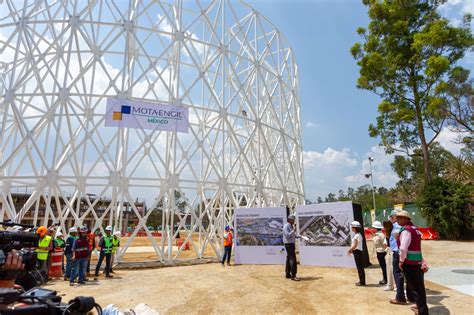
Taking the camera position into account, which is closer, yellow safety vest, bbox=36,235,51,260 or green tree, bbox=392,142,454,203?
yellow safety vest, bbox=36,235,51,260

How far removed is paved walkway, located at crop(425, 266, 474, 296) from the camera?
651 cm

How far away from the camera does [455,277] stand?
7.66 meters

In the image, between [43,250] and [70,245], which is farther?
[70,245]

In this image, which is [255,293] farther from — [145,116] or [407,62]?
[407,62]

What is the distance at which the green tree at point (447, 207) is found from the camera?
1850cm

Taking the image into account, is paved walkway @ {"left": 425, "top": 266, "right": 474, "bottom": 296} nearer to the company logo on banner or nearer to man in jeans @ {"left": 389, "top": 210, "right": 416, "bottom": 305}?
man in jeans @ {"left": 389, "top": 210, "right": 416, "bottom": 305}

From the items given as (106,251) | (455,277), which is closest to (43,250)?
(106,251)

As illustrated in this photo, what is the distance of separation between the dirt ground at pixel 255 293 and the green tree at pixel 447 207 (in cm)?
1287

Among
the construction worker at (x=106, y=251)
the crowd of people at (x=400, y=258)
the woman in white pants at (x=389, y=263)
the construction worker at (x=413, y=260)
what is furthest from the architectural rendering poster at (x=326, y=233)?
the construction worker at (x=106, y=251)

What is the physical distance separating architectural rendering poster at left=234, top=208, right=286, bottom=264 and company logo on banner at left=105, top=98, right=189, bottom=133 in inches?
175

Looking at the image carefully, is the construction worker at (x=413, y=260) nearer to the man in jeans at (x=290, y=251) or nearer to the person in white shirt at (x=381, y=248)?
the person in white shirt at (x=381, y=248)

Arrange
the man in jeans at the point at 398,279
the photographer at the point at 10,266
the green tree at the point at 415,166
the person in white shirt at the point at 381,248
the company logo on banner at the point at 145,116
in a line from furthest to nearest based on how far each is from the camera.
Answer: the green tree at the point at 415,166 < the company logo on banner at the point at 145,116 < the person in white shirt at the point at 381,248 < the man in jeans at the point at 398,279 < the photographer at the point at 10,266

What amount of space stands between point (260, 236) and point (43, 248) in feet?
21.8

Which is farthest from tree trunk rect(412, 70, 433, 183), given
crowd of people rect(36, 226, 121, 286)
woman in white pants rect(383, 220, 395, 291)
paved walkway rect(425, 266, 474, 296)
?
crowd of people rect(36, 226, 121, 286)
